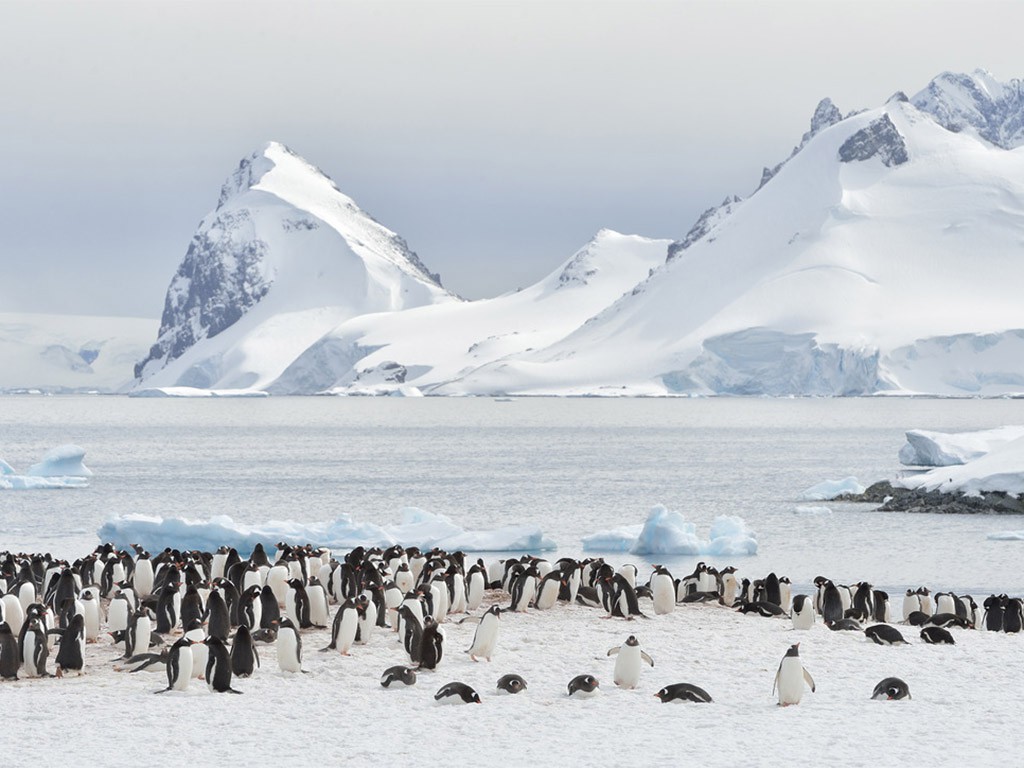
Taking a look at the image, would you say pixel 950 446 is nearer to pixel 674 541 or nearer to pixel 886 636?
pixel 674 541

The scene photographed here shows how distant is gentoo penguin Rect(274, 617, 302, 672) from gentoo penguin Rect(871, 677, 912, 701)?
6.36 metres

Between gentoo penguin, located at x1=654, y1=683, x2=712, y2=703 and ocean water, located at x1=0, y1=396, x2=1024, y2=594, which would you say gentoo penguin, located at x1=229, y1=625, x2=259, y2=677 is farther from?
ocean water, located at x1=0, y1=396, x2=1024, y2=594

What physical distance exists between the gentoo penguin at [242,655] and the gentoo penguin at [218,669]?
0.55 m

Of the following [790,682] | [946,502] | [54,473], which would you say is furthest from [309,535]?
[54,473]

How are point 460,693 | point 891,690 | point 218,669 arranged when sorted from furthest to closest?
point 891,690, point 218,669, point 460,693

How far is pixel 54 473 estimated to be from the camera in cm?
5731

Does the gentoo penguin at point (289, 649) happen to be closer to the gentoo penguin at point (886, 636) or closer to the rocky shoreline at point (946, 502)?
the gentoo penguin at point (886, 636)

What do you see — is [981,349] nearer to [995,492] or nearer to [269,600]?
[995,492]

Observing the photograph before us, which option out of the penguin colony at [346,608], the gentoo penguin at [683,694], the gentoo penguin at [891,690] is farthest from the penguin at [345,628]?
the gentoo penguin at [891,690]

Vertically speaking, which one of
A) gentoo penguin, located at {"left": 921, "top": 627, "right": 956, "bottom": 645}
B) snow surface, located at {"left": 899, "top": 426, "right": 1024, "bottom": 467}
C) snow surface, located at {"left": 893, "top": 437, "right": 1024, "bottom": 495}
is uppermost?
snow surface, located at {"left": 899, "top": 426, "right": 1024, "bottom": 467}

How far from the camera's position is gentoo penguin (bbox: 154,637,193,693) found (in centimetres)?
1434

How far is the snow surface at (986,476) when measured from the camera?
42531 millimetres

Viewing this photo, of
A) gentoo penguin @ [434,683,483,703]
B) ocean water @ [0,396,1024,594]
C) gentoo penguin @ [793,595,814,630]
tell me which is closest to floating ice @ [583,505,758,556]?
ocean water @ [0,396,1024,594]

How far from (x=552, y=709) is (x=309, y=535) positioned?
20.7m
